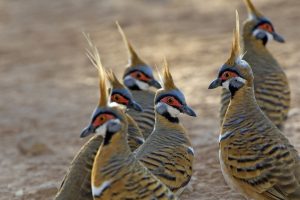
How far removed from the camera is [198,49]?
12.7 meters

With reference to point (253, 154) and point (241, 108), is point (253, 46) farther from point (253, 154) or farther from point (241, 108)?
point (253, 154)

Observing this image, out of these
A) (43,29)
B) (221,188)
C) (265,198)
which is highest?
(265,198)

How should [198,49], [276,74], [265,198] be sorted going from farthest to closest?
1. [198,49]
2. [276,74]
3. [265,198]

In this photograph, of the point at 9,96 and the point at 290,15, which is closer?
the point at 9,96

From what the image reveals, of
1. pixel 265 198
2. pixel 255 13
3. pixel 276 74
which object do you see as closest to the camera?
pixel 265 198

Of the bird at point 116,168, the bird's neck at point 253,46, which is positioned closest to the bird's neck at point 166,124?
the bird at point 116,168

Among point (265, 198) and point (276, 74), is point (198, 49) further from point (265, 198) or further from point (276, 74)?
point (265, 198)

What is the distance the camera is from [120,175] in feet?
18.8

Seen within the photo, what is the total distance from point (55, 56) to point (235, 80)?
7.13m

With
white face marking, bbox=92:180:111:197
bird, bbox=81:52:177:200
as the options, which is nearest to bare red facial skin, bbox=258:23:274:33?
bird, bbox=81:52:177:200

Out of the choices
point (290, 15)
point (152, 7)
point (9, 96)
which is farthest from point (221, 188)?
point (152, 7)

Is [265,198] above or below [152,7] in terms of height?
above

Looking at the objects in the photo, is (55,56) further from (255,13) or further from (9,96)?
(255,13)

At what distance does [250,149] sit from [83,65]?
688 centimetres
